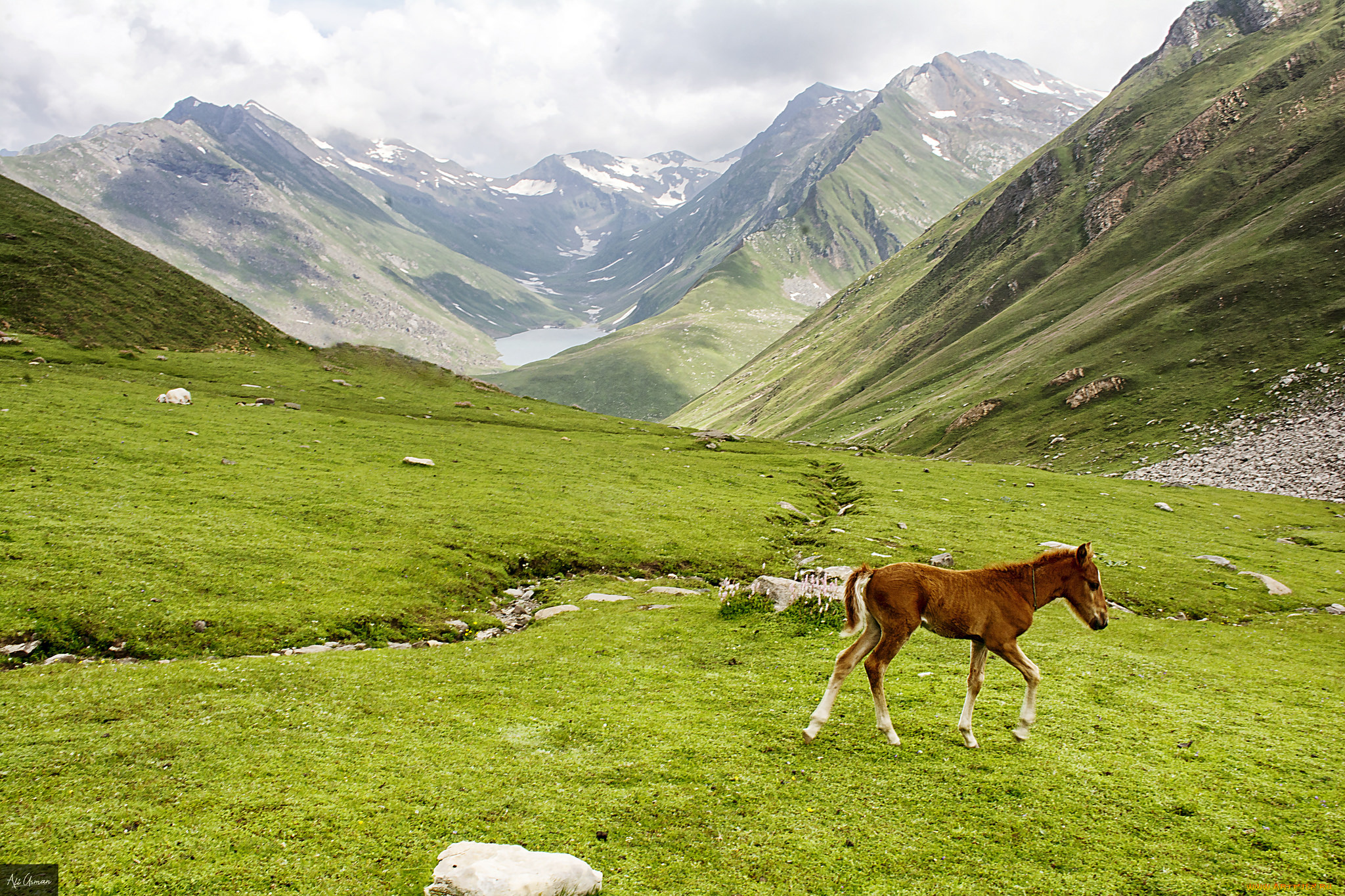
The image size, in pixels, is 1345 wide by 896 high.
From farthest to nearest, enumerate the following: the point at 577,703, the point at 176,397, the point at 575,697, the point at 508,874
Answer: the point at 176,397 → the point at 575,697 → the point at 577,703 → the point at 508,874

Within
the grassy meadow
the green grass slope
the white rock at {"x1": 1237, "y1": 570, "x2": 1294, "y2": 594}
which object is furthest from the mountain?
the green grass slope

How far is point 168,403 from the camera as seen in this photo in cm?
4450

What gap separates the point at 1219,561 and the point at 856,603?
31.5 meters

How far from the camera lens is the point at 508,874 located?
24.8 feet

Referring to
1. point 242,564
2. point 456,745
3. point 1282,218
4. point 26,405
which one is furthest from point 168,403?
point 1282,218

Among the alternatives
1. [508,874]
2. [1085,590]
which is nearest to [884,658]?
[1085,590]

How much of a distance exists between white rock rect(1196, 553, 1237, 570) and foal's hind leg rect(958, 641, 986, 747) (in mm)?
28756

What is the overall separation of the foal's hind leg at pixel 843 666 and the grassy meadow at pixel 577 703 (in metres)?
0.51

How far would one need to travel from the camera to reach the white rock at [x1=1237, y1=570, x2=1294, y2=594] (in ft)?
87.4

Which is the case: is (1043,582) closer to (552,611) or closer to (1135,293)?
(552,611)

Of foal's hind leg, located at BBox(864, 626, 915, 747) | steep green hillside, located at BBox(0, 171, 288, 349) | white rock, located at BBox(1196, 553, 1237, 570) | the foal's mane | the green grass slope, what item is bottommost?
white rock, located at BBox(1196, 553, 1237, 570)

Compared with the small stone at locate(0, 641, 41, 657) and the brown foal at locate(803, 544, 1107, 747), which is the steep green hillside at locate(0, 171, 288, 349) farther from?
the brown foal at locate(803, 544, 1107, 747)

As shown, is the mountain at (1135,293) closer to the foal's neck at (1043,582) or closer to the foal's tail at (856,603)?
the foal's neck at (1043,582)

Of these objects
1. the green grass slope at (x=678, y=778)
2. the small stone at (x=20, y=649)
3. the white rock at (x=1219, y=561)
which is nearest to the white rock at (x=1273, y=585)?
the white rock at (x=1219, y=561)
